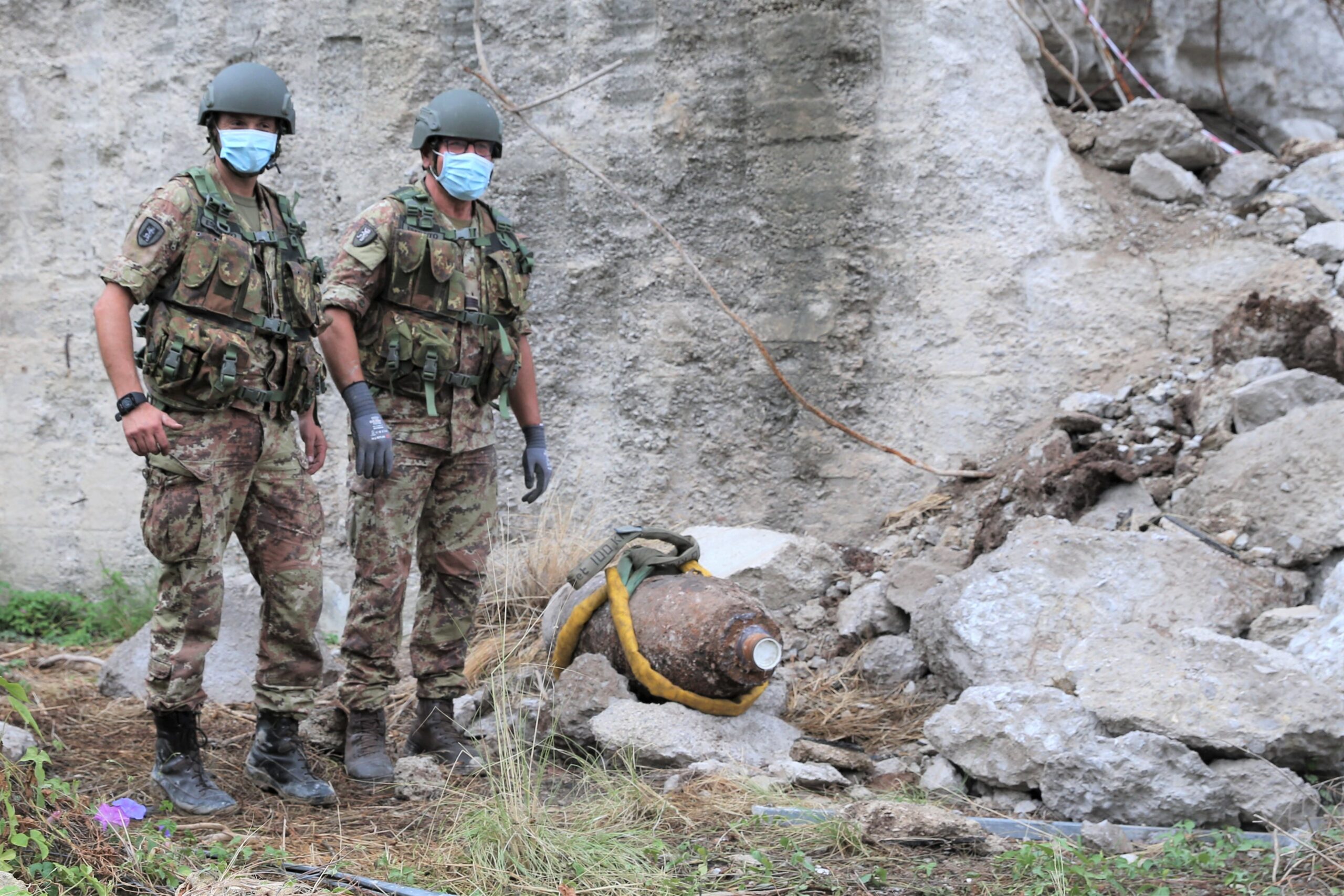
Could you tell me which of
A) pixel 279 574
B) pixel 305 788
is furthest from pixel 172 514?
pixel 305 788

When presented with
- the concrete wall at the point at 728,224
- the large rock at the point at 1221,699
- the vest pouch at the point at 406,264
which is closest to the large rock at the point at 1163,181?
the concrete wall at the point at 728,224

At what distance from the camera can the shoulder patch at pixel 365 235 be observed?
371 cm

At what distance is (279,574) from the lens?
11.7 ft

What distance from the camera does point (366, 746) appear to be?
150 inches

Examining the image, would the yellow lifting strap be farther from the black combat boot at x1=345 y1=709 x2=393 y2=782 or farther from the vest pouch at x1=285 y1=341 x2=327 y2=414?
the vest pouch at x1=285 y1=341 x2=327 y2=414

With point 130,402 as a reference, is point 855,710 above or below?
below

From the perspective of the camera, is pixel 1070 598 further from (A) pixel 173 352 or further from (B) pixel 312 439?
(A) pixel 173 352

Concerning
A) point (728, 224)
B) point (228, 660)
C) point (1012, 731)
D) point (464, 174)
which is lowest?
point (228, 660)

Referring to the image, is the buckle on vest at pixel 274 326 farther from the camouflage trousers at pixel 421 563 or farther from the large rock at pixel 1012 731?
the large rock at pixel 1012 731

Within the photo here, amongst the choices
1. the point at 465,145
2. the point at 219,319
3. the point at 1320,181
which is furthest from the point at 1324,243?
the point at 219,319

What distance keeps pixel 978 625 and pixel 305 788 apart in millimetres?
2105

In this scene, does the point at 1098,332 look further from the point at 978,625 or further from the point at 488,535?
the point at 488,535

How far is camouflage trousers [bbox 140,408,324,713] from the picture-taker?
3359 mm

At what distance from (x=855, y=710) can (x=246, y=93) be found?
2.70m
